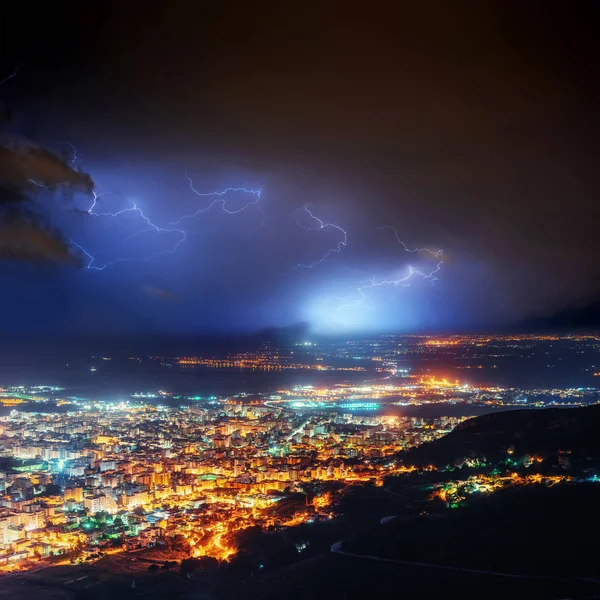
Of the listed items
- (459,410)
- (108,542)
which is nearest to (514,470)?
(108,542)

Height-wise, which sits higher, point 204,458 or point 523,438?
point 523,438

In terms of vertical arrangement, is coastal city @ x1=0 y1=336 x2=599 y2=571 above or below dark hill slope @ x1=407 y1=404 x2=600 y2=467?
below

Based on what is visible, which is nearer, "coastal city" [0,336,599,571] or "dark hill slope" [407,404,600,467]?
"coastal city" [0,336,599,571]

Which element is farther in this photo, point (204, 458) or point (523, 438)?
point (204, 458)

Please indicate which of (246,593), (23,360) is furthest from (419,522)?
(23,360)

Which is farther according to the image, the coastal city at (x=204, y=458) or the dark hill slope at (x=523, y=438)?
the dark hill slope at (x=523, y=438)

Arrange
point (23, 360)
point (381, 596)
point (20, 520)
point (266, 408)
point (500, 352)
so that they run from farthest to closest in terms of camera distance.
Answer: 1. point (23, 360)
2. point (500, 352)
3. point (266, 408)
4. point (20, 520)
5. point (381, 596)

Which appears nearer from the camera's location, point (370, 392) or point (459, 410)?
point (459, 410)

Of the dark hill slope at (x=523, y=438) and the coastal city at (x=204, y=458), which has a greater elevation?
the dark hill slope at (x=523, y=438)

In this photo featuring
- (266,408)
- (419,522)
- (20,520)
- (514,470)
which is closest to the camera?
(419,522)

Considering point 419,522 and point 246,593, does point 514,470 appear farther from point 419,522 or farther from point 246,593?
point 246,593
